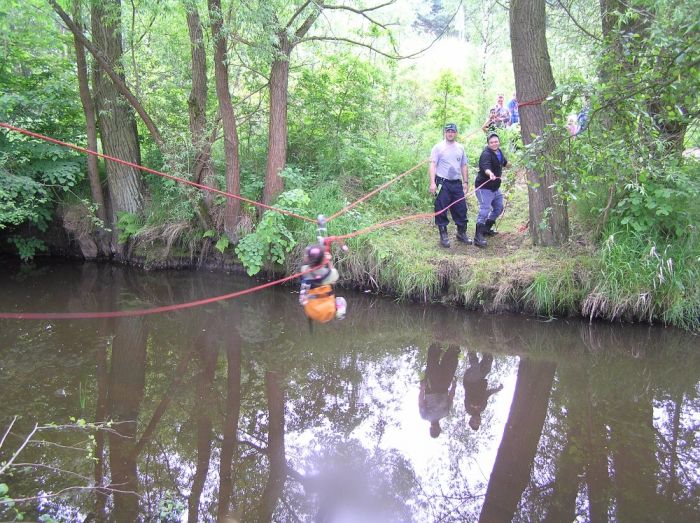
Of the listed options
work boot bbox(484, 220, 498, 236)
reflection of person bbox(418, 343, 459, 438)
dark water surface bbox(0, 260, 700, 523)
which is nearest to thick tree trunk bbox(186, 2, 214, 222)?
dark water surface bbox(0, 260, 700, 523)

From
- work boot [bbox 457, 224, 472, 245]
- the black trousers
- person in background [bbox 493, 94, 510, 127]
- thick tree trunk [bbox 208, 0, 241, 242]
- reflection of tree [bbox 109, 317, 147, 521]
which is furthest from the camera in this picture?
person in background [bbox 493, 94, 510, 127]

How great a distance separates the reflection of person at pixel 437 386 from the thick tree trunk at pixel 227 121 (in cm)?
445

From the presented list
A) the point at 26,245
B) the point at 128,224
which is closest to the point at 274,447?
the point at 128,224

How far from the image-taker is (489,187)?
8.41 metres

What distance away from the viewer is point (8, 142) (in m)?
9.65

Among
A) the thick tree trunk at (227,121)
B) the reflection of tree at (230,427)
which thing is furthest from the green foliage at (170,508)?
the thick tree trunk at (227,121)

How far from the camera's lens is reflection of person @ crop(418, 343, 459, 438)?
18.7 ft

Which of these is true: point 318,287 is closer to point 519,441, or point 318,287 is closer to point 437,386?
point 437,386

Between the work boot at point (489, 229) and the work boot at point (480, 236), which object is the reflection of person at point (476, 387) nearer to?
the work boot at point (480, 236)

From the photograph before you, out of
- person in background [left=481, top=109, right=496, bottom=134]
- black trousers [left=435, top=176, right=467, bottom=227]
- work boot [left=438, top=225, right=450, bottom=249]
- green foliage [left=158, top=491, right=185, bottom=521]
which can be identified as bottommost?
green foliage [left=158, top=491, right=185, bottom=521]

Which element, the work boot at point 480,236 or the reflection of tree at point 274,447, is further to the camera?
the work boot at point 480,236

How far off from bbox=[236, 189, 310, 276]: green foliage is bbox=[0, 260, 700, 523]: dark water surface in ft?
3.60

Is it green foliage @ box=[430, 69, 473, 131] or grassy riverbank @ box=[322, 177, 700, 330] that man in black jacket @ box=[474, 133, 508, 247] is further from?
green foliage @ box=[430, 69, 473, 131]

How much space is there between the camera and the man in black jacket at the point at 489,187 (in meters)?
8.19
